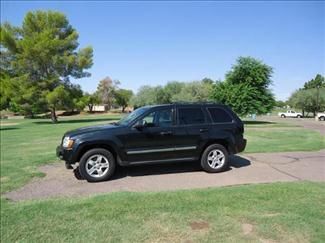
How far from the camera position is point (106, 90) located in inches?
4587

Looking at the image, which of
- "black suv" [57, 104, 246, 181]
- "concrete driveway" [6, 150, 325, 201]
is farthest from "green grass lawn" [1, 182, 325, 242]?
"black suv" [57, 104, 246, 181]

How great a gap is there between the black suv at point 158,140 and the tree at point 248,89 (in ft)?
85.5

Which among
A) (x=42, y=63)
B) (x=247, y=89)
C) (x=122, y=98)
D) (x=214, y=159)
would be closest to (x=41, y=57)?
(x=42, y=63)

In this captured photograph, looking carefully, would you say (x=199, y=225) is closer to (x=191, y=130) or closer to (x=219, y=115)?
(x=191, y=130)

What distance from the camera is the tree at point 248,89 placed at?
114 ft

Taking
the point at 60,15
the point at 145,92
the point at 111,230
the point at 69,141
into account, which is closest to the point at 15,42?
the point at 60,15

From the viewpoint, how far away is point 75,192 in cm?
739

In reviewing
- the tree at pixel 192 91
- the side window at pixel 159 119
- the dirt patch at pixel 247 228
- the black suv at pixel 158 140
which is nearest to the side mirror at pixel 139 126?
the black suv at pixel 158 140

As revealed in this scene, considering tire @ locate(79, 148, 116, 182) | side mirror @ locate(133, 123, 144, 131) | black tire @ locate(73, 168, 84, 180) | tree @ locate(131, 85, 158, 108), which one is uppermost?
tree @ locate(131, 85, 158, 108)

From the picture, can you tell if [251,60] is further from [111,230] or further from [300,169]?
[111,230]

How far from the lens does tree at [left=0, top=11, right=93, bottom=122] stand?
4366 centimetres

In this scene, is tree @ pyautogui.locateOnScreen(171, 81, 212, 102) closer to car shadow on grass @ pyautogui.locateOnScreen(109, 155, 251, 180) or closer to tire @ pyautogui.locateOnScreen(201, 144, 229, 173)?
car shadow on grass @ pyautogui.locateOnScreen(109, 155, 251, 180)

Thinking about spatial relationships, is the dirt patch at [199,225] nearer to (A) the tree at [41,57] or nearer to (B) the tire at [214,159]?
(B) the tire at [214,159]

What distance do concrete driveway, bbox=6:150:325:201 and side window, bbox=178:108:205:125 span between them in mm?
1228
